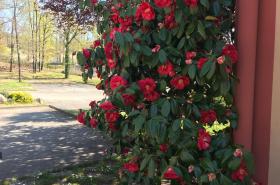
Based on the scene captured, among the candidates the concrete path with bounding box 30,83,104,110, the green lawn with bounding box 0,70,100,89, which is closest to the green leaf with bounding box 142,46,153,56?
the concrete path with bounding box 30,83,104,110

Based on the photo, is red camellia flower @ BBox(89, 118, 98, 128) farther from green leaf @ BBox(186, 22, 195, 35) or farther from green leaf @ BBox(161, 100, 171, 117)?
green leaf @ BBox(186, 22, 195, 35)

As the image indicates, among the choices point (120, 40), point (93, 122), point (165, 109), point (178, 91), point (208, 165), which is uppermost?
point (120, 40)

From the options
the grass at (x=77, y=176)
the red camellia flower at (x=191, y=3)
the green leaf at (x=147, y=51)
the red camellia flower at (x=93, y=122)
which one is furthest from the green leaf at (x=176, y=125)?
the grass at (x=77, y=176)

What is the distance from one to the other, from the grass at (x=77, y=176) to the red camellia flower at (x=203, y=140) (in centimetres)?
227

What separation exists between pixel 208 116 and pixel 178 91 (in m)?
0.29

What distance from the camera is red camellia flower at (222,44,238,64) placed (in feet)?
9.14

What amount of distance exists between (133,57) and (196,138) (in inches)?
29.2

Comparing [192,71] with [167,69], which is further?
[167,69]

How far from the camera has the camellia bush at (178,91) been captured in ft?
8.98

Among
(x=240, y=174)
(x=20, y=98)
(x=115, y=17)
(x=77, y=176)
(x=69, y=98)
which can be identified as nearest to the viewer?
(x=240, y=174)

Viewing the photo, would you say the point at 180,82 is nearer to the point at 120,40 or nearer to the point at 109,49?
the point at 120,40

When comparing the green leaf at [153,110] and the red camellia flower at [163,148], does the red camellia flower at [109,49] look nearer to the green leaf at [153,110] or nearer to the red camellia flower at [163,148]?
the green leaf at [153,110]

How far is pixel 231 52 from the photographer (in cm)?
279

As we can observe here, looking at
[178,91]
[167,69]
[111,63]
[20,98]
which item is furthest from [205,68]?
[20,98]
